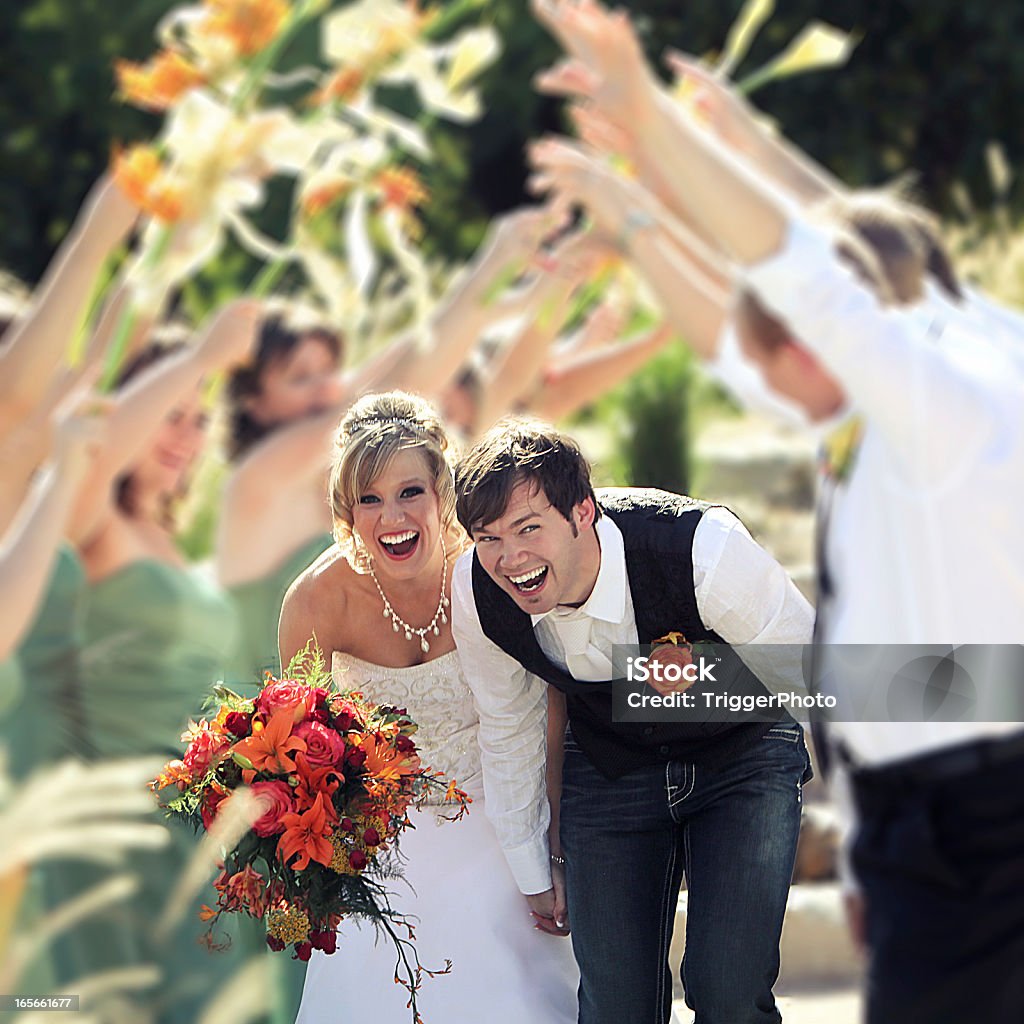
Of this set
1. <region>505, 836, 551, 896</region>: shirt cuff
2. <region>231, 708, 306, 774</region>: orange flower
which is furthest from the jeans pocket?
<region>231, 708, 306, 774</region>: orange flower

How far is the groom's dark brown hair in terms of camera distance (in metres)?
2.49

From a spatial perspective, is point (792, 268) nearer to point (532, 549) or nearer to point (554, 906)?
point (532, 549)

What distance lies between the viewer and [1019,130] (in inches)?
414

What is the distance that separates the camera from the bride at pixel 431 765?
114 inches

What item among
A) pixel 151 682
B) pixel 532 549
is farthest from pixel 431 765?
pixel 151 682

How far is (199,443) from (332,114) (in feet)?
3.60

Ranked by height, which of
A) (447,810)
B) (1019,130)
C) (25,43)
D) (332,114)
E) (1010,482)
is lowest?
(447,810)

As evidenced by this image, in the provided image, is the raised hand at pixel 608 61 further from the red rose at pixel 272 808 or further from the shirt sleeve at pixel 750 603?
the red rose at pixel 272 808

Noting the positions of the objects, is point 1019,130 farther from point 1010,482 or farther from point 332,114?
point 1010,482

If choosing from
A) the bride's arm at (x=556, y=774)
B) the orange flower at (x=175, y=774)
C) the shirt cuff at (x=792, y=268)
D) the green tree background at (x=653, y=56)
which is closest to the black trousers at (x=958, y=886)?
the shirt cuff at (x=792, y=268)

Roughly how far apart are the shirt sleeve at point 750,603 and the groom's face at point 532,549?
0.22m

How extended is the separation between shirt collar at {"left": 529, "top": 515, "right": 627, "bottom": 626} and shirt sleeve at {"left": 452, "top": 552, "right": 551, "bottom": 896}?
194 millimetres

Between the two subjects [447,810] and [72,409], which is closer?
[447,810]

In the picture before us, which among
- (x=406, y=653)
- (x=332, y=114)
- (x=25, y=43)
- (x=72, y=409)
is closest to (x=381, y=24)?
(x=332, y=114)
